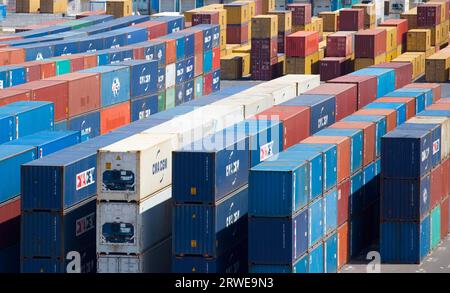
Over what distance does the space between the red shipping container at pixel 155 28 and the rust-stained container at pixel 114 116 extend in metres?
26.5

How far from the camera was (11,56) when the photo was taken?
8244 centimetres

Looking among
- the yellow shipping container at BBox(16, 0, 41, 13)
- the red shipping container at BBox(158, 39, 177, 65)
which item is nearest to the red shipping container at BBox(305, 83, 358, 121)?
the red shipping container at BBox(158, 39, 177, 65)

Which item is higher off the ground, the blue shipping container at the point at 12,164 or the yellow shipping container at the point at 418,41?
the yellow shipping container at the point at 418,41

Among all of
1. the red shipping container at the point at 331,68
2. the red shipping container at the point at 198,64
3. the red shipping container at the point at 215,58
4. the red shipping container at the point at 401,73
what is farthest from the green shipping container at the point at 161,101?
the red shipping container at the point at 331,68

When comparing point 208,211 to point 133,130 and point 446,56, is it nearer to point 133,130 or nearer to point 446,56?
point 133,130

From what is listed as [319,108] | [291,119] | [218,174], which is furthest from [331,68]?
[218,174]

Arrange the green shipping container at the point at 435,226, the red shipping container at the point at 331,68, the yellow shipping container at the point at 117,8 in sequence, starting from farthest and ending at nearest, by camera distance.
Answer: the yellow shipping container at the point at 117,8 → the red shipping container at the point at 331,68 → the green shipping container at the point at 435,226

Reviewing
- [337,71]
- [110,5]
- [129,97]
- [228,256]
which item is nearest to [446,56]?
[337,71]

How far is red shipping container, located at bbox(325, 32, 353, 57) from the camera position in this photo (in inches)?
4508

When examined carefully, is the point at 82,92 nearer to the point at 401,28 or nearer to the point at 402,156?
the point at 402,156

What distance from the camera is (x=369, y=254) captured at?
195 feet

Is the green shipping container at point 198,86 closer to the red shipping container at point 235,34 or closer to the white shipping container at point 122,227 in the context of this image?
the red shipping container at point 235,34

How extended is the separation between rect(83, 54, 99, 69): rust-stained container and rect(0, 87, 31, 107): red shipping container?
49.8 ft

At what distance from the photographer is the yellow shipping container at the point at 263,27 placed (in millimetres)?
118000
